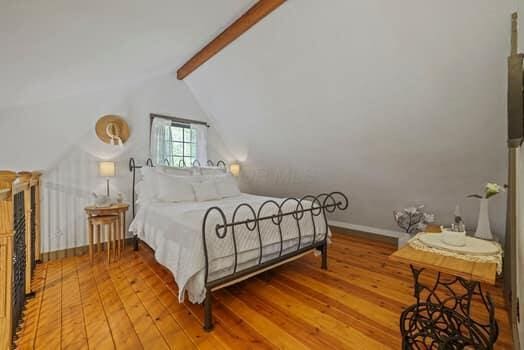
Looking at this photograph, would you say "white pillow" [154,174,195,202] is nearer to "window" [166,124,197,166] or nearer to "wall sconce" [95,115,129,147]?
"wall sconce" [95,115,129,147]

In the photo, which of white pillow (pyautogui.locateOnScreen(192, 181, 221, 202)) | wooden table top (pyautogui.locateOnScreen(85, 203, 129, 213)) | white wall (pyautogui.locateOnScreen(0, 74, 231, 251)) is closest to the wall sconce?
white wall (pyautogui.locateOnScreen(0, 74, 231, 251))

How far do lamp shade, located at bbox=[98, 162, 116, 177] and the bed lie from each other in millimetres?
554

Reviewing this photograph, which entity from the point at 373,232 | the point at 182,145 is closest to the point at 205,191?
the point at 182,145

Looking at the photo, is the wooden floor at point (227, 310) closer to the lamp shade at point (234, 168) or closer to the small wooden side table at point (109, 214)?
the small wooden side table at point (109, 214)

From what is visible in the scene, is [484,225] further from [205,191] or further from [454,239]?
[205,191]

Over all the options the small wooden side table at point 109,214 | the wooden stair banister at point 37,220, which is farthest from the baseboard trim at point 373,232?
the wooden stair banister at point 37,220

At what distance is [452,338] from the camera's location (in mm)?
1191

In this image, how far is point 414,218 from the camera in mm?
3105

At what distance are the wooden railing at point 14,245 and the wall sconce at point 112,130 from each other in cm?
87

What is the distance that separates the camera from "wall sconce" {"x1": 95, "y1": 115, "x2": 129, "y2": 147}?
10.7 ft

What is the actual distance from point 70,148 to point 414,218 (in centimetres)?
452

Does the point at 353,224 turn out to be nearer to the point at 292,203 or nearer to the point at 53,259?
the point at 292,203

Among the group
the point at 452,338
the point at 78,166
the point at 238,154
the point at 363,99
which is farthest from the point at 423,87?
the point at 78,166

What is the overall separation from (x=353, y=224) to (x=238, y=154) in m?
2.48
